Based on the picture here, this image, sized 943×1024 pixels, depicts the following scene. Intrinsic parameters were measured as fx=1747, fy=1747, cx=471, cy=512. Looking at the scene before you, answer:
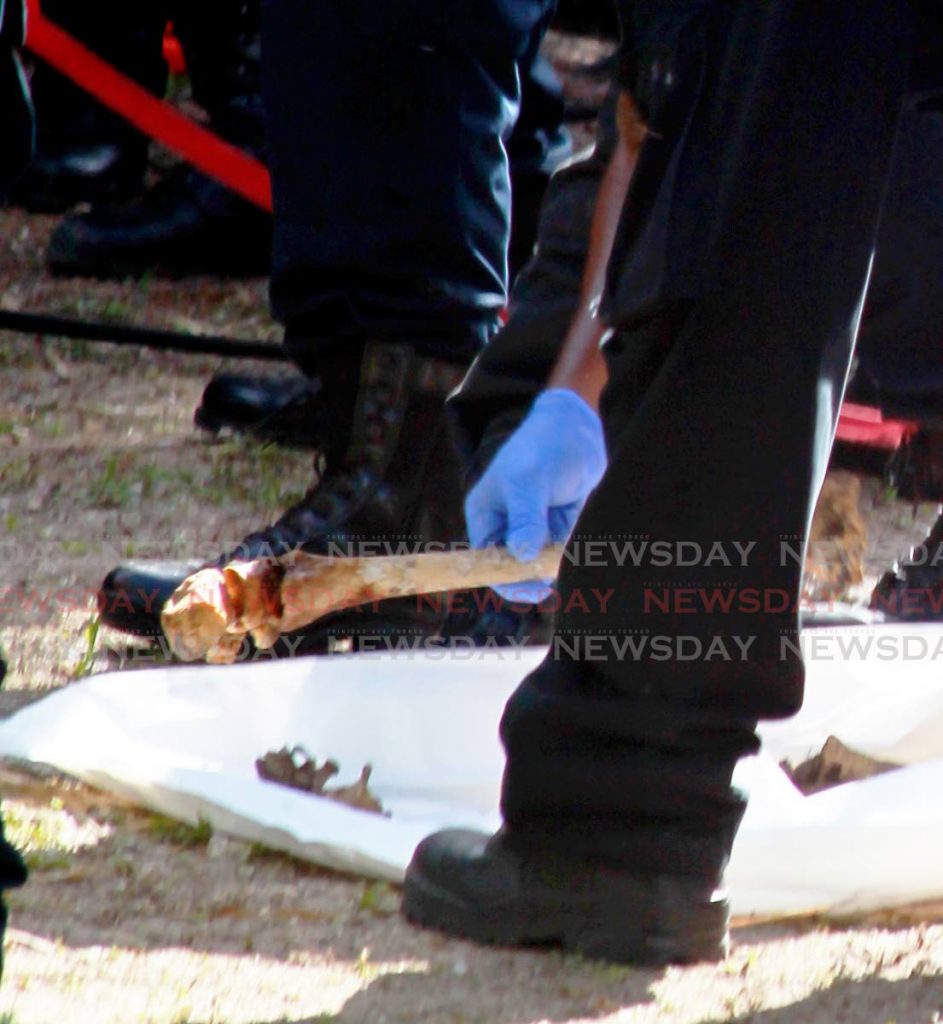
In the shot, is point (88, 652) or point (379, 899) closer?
point (379, 899)

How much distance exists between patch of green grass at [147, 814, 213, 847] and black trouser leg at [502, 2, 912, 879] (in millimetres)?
352

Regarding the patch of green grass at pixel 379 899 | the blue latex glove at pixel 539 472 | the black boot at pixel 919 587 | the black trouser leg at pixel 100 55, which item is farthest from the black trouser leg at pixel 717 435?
the black trouser leg at pixel 100 55

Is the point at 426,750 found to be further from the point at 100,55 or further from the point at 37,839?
the point at 100,55

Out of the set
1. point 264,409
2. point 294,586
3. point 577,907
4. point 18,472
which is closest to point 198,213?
point 264,409

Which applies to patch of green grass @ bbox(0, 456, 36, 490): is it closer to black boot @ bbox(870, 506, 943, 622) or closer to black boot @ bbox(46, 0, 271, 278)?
black boot @ bbox(46, 0, 271, 278)

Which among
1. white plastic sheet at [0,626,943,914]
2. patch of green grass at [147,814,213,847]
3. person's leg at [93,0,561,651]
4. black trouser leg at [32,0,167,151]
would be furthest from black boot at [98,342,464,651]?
black trouser leg at [32,0,167,151]

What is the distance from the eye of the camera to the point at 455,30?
1.86m

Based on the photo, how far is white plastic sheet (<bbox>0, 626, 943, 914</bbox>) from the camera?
1312mm

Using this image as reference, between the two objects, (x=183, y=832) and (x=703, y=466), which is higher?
(x=703, y=466)

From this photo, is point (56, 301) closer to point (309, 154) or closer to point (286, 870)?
point (309, 154)

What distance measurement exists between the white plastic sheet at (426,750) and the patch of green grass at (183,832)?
0.5 inches

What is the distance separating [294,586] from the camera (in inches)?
61.0

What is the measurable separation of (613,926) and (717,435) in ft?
1.13

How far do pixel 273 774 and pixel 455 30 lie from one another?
838 mm
